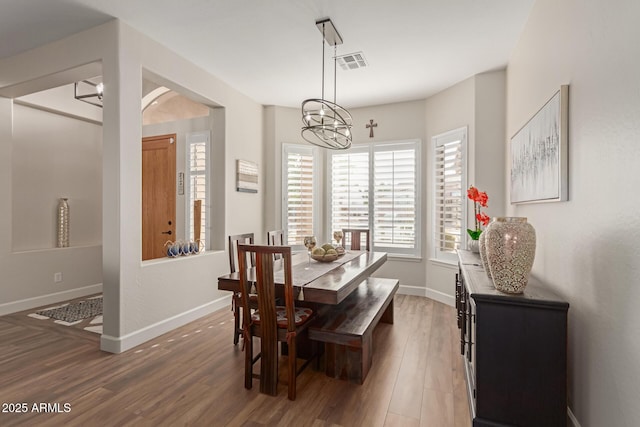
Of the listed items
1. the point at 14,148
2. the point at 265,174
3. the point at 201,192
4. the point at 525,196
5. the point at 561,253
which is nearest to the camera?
the point at 561,253

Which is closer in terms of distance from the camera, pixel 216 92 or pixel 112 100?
pixel 112 100

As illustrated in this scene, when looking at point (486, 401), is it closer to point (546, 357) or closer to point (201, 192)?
point (546, 357)

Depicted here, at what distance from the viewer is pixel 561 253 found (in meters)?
2.06

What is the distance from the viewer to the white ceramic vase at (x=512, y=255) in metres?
1.80

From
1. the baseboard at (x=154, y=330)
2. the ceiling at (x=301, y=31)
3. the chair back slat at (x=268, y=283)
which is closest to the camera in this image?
the chair back slat at (x=268, y=283)

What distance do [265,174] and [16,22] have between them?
127 inches

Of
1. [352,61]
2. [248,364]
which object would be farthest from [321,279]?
[352,61]

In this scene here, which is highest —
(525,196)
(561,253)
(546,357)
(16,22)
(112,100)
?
(16,22)

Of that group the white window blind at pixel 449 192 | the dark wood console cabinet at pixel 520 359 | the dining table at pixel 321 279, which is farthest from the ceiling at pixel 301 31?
the dark wood console cabinet at pixel 520 359

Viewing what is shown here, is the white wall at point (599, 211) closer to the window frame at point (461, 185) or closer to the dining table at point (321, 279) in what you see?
the dining table at point (321, 279)

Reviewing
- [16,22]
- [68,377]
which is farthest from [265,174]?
[68,377]

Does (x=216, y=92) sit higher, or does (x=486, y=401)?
(x=216, y=92)

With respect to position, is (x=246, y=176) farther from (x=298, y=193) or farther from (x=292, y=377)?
(x=292, y=377)

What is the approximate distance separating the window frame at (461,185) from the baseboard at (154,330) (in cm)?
317
